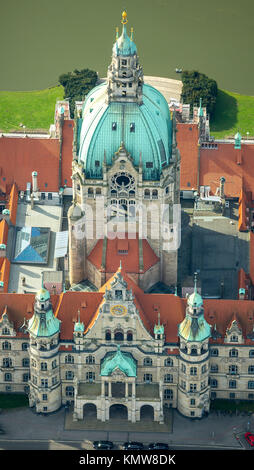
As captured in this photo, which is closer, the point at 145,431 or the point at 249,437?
the point at 249,437

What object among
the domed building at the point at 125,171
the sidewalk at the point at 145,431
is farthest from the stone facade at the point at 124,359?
the domed building at the point at 125,171

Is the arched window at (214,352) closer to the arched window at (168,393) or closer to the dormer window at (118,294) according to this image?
the arched window at (168,393)

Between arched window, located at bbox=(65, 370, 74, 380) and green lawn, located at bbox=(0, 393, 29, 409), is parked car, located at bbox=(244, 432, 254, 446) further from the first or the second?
green lawn, located at bbox=(0, 393, 29, 409)

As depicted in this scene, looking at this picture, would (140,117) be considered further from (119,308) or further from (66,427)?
(66,427)

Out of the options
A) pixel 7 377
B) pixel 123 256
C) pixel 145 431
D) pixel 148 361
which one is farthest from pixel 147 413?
pixel 123 256

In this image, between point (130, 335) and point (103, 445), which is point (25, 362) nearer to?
point (130, 335)

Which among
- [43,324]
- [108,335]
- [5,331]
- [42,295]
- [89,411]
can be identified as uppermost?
[42,295]

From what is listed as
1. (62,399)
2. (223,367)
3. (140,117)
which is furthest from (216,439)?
(140,117)
